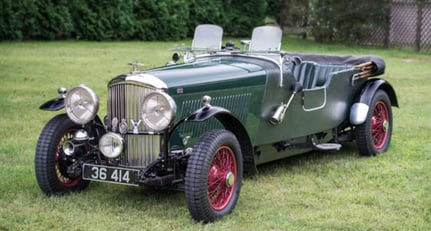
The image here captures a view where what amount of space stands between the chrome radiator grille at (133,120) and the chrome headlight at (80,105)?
141mm

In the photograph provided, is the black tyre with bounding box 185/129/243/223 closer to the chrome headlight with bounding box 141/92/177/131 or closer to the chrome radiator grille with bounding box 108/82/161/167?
the chrome headlight with bounding box 141/92/177/131

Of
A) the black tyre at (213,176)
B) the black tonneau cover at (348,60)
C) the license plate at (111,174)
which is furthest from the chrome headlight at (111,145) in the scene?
the black tonneau cover at (348,60)

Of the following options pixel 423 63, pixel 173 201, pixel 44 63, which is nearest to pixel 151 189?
pixel 173 201

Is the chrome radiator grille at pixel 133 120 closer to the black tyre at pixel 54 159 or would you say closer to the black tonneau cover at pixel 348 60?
the black tyre at pixel 54 159

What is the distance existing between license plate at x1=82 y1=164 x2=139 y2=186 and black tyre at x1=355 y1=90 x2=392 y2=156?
2.72m

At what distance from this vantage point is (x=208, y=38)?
6422 mm

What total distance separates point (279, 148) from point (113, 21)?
14094 millimetres

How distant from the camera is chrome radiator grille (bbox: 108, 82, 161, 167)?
495 centimetres

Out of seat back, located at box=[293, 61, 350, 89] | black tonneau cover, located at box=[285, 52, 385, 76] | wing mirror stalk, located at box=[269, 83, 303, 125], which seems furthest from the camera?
black tonneau cover, located at box=[285, 52, 385, 76]

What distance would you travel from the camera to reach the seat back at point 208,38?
20.9 ft

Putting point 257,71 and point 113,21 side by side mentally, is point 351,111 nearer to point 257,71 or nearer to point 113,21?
point 257,71

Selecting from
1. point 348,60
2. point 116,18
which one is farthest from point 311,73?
point 116,18

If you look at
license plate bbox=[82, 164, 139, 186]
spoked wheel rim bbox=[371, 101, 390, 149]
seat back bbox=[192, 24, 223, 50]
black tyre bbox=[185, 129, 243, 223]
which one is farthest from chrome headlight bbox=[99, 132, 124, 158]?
spoked wheel rim bbox=[371, 101, 390, 149]

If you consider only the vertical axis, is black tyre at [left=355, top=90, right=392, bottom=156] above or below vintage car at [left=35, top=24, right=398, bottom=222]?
below
